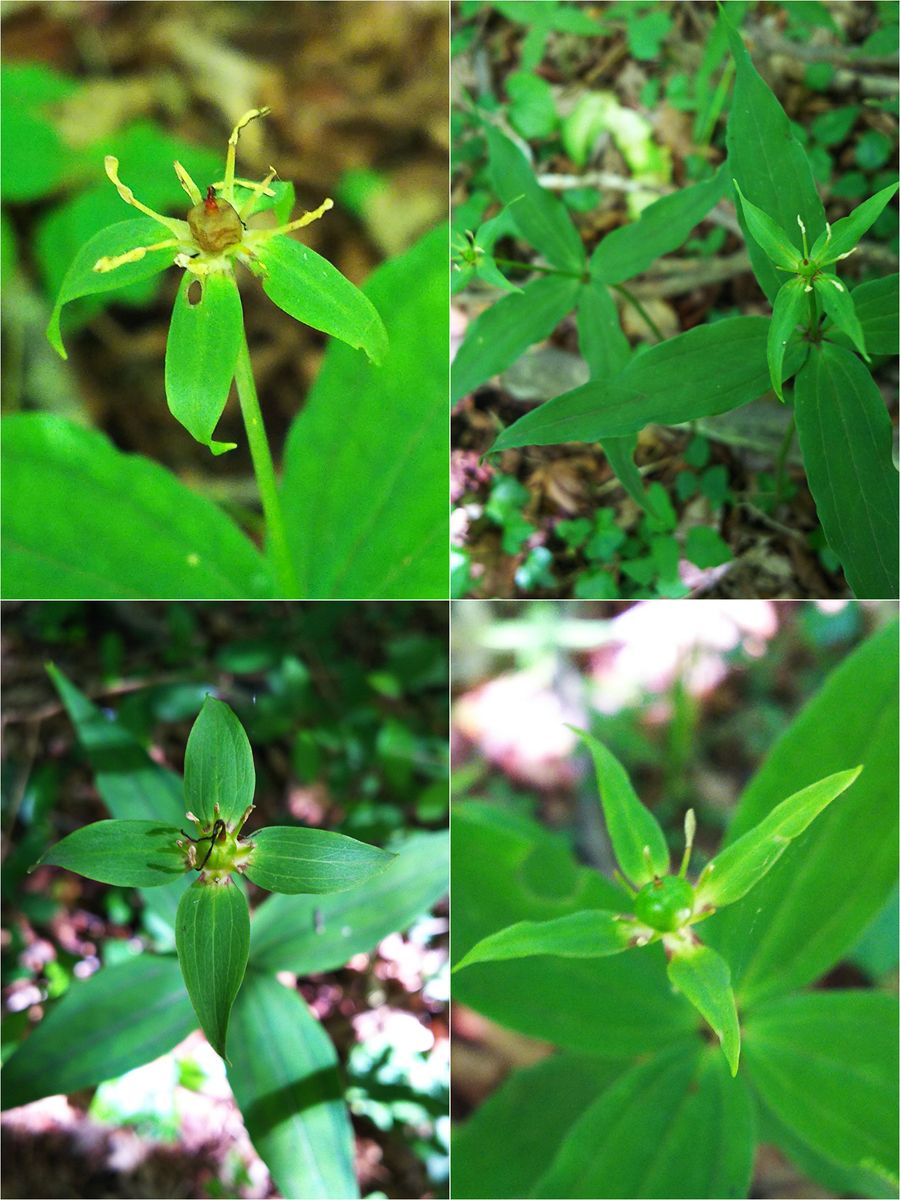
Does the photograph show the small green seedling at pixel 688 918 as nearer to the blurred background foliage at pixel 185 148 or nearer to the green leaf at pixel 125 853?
the green leaf at pixel 125 853

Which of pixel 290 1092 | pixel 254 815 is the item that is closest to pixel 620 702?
pixel 254 815

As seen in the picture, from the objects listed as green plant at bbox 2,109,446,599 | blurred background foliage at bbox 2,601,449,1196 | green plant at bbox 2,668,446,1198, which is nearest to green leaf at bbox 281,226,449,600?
green plant at bbox 2,109,446,599

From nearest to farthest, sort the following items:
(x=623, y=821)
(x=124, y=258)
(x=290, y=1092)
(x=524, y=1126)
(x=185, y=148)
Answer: (x=124, y=258), (x=623, y=821), (x=290, y=1092), (x=524, y=1126), (x=185, y=148)

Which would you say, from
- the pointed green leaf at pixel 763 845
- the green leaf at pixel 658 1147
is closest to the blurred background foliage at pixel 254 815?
the green leaf at pixel 658 1147

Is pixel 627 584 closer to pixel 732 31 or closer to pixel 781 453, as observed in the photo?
pixel 781 453

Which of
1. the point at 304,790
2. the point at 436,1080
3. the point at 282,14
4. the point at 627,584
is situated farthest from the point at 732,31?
the point at 436,1080

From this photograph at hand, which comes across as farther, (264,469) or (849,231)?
(264,469)

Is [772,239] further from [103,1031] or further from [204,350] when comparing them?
[103,1031]
